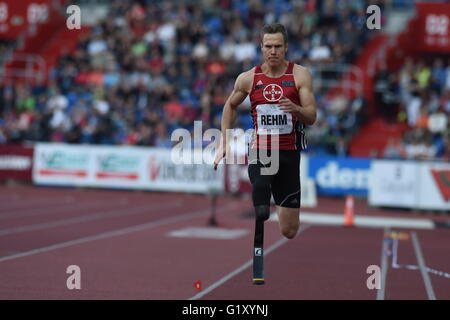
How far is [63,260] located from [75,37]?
23.4 metres

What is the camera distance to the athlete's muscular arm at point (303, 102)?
7.64 meters

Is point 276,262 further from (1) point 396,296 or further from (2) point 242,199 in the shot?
(2) point 242,199

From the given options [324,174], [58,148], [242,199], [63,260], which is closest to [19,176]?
[58,148]

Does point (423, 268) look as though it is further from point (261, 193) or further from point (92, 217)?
point (92, 217)

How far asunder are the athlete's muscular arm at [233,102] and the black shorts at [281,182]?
341 millimetres

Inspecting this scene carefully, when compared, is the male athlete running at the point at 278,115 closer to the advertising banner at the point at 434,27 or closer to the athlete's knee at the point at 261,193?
the athlete's knee at the point at 261,193

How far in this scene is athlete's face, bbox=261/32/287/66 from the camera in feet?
25.7

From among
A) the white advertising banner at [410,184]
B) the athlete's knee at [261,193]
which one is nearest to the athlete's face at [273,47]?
the athlete's knee at [261,193]

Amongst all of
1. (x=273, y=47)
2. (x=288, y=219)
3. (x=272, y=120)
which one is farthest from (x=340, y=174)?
(x=273, y=47)

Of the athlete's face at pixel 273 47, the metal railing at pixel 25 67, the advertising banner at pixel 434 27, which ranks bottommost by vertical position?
the athlete's face at pixel 273 47

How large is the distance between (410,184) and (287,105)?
1466 cm

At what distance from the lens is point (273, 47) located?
7855 mm

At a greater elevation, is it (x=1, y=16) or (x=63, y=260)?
(x=1, y=16)
